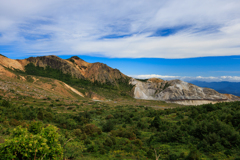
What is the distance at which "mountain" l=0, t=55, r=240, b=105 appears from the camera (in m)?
95.1

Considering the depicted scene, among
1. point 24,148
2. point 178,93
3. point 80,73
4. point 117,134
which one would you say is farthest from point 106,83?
point 24,148

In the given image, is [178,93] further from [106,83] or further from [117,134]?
[117,134]

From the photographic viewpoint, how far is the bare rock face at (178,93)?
3762 inches

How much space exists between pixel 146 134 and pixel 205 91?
105m

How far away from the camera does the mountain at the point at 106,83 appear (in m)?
95.1

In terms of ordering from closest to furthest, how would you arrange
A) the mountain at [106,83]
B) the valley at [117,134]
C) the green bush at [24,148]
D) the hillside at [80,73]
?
the green bush at [24,148]
the valley at [117,134]
the mountain at [106,83]
the hillside at [80,73]

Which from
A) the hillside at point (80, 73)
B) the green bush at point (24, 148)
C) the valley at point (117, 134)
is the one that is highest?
the hillside at point (80, 73)

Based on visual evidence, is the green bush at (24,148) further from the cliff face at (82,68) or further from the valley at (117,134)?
Answer: the cliff face at (82,68)

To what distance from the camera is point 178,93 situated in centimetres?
10088

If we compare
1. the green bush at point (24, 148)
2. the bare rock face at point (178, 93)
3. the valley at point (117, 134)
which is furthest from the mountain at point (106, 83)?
the green bush at point (24, 148)

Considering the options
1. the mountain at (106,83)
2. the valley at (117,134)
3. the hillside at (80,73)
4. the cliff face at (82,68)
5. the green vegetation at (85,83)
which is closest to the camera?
the valley at (117,134)

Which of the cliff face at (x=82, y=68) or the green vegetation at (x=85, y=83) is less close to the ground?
the cliff face at (x=82, y=68)

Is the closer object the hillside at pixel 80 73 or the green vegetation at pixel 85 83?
the green vegetation at pixel 85 83

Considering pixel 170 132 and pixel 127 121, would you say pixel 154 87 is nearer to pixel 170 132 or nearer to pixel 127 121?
pixel 127 121
